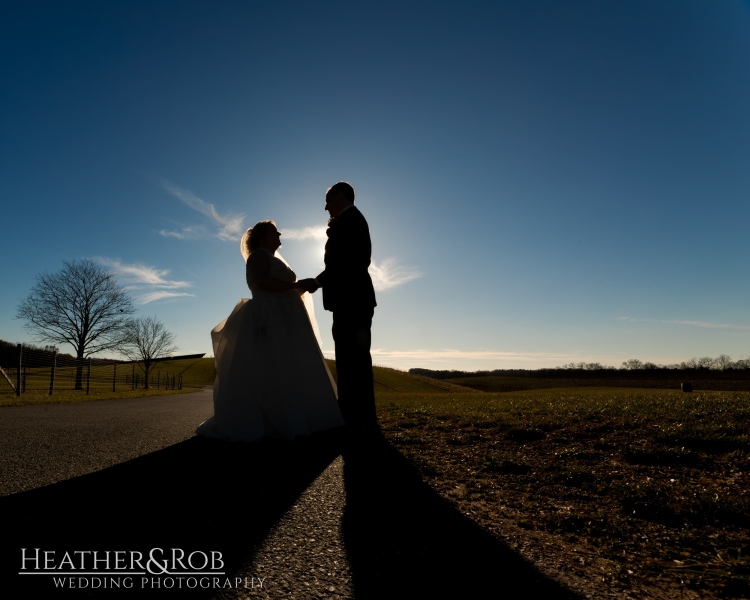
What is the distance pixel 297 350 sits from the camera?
5.77 m

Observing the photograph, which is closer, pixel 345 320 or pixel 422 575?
pixel 422 575

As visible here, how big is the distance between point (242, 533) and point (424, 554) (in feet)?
3.36

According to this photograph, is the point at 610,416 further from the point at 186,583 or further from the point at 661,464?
the point at 186,583

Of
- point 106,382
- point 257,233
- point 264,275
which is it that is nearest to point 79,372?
point 106,382

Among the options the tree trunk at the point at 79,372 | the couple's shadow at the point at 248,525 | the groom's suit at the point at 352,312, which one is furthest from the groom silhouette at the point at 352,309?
the tree trunk at the point at 79,372

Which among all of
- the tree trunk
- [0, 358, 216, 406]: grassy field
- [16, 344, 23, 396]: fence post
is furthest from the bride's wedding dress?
the tree trunk

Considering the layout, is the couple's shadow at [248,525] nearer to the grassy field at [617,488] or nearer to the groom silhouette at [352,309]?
the grassy field at [617,488]

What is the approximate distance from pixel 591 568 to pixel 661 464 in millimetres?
2362

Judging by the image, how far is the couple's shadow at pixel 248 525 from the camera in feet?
5.56

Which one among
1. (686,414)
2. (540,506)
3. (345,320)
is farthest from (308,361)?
(686,414)

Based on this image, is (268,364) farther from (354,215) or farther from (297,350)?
(354,215)

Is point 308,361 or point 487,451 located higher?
point 308,361

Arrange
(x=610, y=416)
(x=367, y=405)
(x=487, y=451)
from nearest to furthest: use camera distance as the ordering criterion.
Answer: (x=487, y=451) < (x=367, y=405) < (x=610, y=416)

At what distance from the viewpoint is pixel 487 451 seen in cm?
449
